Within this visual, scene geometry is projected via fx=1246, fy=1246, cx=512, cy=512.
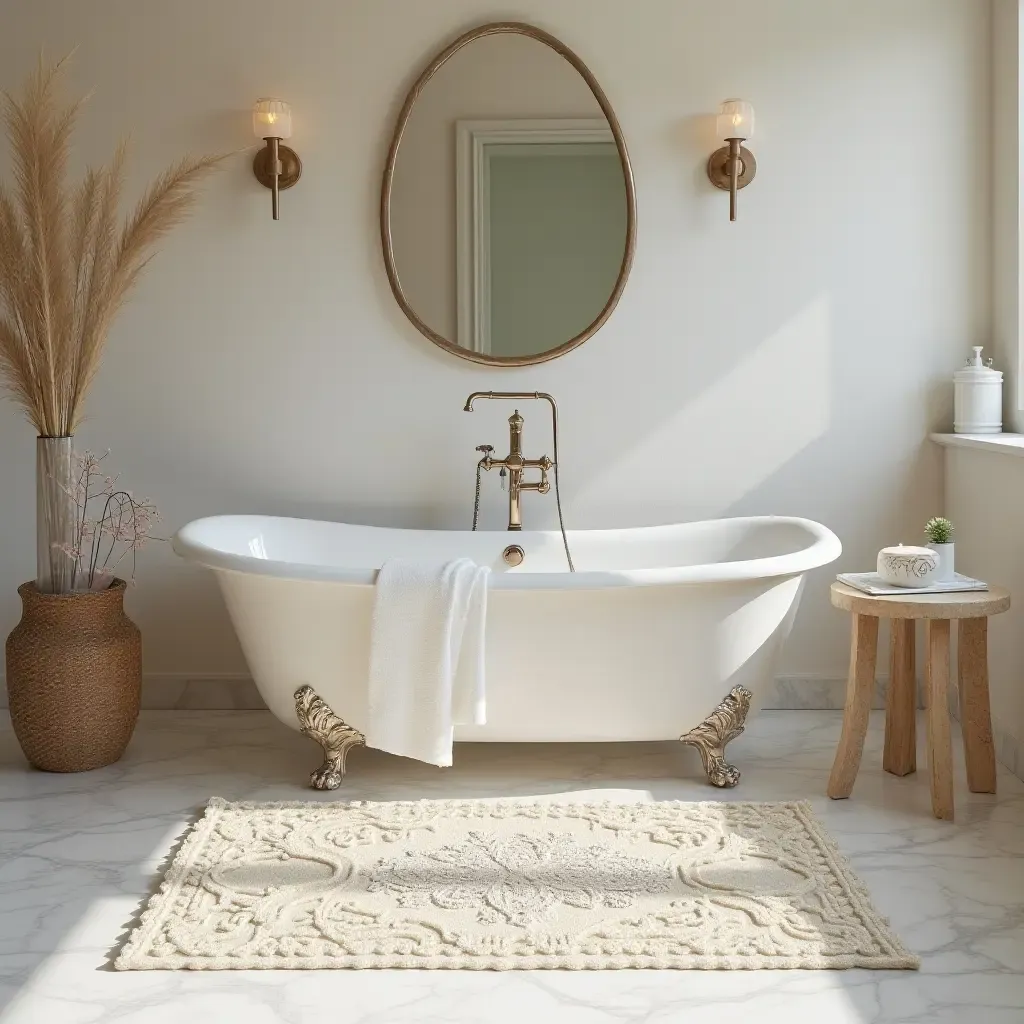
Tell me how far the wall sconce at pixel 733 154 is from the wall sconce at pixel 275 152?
4.15 feet

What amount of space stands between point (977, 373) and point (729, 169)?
946mm

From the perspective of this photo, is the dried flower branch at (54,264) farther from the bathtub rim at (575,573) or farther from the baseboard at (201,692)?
the baseboard at (201,692)

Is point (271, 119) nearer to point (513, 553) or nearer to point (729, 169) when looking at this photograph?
point (729, 169)

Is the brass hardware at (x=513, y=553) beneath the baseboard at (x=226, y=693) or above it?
above

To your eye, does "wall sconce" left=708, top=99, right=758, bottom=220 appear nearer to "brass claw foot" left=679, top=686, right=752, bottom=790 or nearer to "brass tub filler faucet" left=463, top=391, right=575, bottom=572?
"brass tub filler faucet" left=463, top=391, right=575, bottom=572

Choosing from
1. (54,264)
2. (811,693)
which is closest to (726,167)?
(811,693)

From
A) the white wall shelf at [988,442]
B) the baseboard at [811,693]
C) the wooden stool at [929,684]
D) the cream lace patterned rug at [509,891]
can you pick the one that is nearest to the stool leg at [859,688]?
the wooden stool at [929,684]

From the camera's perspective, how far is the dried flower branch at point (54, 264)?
322 cm

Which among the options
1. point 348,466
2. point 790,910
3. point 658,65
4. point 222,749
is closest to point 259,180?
point 348,466

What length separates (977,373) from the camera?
3.66 m

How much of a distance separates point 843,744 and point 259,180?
7.72 ft

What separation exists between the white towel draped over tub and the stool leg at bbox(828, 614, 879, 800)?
0.89 metres

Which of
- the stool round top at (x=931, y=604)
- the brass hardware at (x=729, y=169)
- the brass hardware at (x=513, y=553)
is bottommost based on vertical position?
the stool round top at (x=931, y=604)

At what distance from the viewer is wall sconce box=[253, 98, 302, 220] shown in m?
3.68
